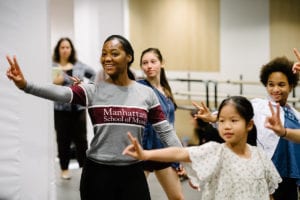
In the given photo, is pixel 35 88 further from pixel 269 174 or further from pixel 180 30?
pixel 180 30

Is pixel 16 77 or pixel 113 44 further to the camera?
pixel 113 44

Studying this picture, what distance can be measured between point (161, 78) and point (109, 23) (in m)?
3.09

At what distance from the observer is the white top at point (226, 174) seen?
71.3 inches

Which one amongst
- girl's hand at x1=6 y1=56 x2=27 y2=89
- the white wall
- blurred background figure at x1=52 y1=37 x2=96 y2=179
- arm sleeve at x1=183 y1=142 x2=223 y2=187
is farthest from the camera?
blurred background figure at x1=52 y1=37 x2=96 y2=179

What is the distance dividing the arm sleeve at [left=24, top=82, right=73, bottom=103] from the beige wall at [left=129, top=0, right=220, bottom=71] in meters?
4.26

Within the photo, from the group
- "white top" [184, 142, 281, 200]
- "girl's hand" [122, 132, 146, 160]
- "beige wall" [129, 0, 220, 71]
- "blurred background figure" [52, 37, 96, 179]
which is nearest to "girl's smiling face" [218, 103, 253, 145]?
"white top" [184, 142, 281, 200]

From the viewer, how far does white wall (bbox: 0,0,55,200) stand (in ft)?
10.2

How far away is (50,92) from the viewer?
204 cm

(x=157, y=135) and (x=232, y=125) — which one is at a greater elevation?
(x=232, y=125)

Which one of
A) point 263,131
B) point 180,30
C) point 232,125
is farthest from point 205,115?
point 180,30

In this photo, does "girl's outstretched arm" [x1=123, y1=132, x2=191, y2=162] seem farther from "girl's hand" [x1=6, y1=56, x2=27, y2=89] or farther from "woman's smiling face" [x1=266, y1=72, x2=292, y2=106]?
"woman's smiling face" [x1=266, y1=72, x2=292, y2=106]

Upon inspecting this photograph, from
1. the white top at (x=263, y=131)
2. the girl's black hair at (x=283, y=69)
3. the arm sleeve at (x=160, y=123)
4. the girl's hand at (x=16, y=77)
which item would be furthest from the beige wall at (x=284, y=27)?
the girl's hand at (x=16, y=77)

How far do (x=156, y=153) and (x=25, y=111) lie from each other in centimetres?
177

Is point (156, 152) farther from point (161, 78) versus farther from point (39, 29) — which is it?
point (39, 29)
